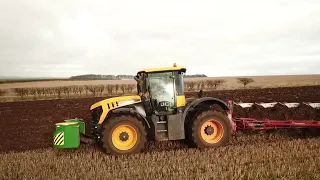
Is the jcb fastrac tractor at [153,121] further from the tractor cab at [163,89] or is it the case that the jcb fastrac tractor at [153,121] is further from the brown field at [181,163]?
the brown field at [181,163]

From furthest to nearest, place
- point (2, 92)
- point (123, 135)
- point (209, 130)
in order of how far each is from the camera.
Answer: point (2, 92) < point (209, 130) < point (123, 135)

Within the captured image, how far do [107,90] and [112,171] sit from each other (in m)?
30.0

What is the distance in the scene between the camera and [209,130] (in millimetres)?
9359

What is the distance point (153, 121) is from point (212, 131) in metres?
1.59

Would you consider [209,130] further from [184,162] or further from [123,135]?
[123,135]

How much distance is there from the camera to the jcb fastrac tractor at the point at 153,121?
29.1 ft

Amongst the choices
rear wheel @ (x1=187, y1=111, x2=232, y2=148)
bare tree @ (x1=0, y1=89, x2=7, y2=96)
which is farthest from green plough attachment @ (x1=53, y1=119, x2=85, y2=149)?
bare tree @ (x1=0, y1=89, x2=7, y2=96)

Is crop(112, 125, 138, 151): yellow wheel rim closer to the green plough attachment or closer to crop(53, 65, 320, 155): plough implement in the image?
crop(53, 65, 320, 155): plough implement

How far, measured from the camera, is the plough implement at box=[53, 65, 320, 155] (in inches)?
350

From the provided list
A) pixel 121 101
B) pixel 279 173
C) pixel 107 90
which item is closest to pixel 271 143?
pixel 279 173

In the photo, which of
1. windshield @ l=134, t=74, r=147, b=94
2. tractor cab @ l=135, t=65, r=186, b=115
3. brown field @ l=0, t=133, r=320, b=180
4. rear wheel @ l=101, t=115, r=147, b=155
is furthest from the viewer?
windshield @ l=134, t=74, r=147, b=94

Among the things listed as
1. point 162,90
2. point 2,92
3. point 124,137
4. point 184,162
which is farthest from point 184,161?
point 2,92

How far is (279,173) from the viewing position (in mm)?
6707

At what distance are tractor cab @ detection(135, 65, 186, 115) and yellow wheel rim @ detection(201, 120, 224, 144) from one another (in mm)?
851
